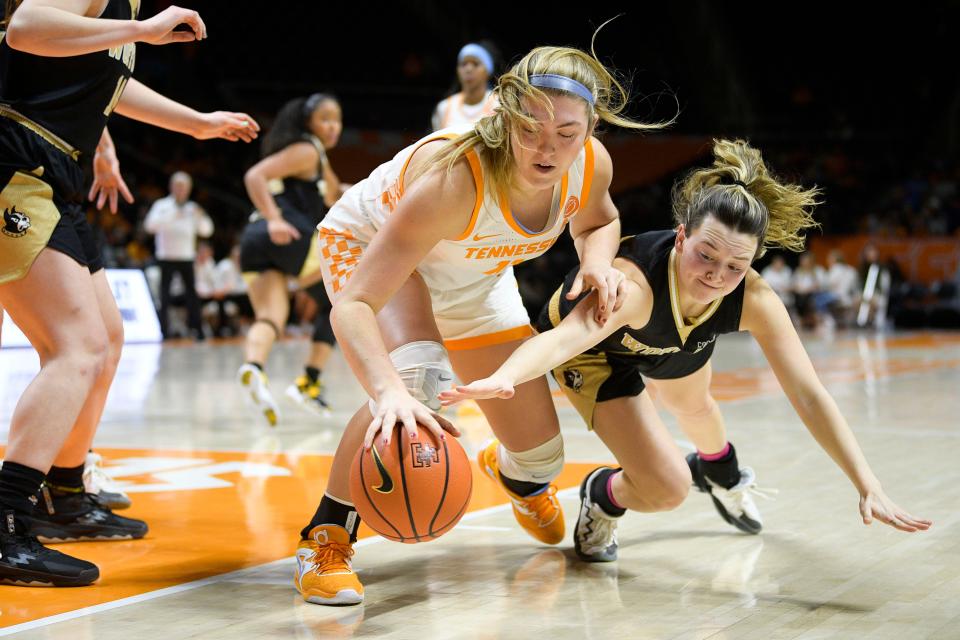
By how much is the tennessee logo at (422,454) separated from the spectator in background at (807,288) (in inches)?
688

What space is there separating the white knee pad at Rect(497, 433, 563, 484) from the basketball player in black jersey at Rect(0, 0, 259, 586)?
126cm

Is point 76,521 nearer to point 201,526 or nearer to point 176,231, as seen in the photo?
point 201,526

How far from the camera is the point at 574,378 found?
358 centimetres

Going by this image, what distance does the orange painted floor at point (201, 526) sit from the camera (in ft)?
9.73

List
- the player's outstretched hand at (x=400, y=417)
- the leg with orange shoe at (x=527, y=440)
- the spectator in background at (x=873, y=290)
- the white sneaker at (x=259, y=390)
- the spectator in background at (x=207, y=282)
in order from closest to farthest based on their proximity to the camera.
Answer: the player's outstretched hand at (x=400, y=417)
the leg with orange shoe at (x=527, y=440)
the white sneaker at (x=259, y=390)
the spectator in background at (x=207, y=282)
the spectator in background at (x=873, y=290)

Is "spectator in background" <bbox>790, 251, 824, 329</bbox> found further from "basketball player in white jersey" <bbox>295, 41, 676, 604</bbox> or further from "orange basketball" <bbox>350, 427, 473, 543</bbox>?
"orange basketball" <bbox>350, 427, 473, 543</bbox>

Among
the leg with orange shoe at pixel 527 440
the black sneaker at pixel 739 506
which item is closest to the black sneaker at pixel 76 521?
the leg with orange shoe at pixel 527 440

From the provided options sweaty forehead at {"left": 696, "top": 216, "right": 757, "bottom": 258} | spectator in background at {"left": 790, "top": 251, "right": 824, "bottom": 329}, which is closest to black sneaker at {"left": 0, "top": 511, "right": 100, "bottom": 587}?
sweaty forehead at {"left": 696, "top": 216, "right": 757, "bottom": 258}

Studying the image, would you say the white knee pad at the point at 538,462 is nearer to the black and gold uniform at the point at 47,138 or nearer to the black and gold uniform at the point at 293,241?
the black and gold uniform at the point at 47,138

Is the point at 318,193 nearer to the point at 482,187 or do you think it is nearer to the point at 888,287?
the point at 482,187

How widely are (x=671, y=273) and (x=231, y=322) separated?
1428cm

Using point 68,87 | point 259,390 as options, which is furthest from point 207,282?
point 68,87

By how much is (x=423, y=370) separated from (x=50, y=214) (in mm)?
1096

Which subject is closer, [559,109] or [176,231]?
[559,109]
